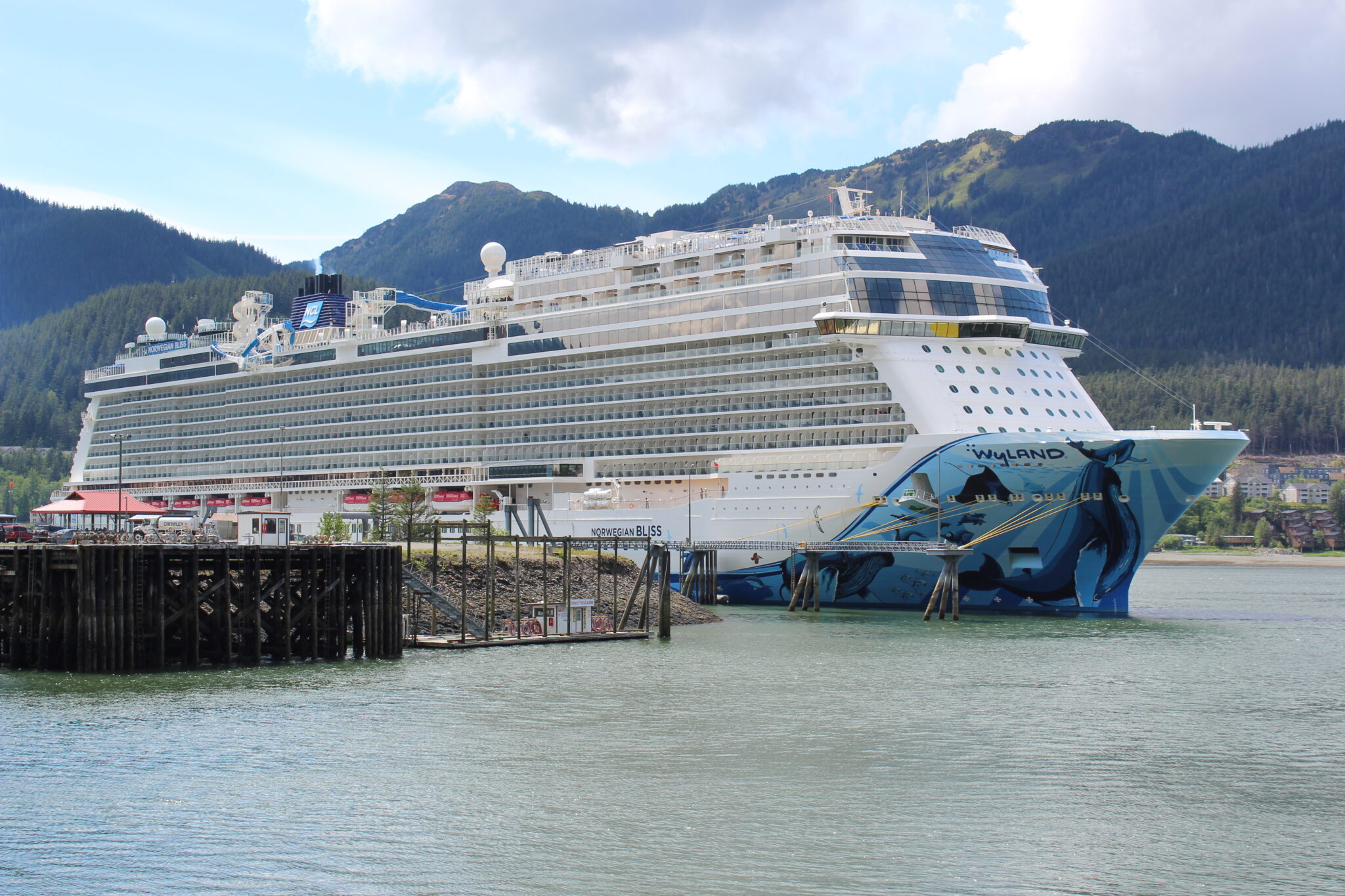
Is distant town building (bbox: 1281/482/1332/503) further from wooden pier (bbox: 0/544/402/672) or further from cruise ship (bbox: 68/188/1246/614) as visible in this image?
wooden pier (bbox: 0/544/402/672)

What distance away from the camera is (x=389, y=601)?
Result: 36.4 m

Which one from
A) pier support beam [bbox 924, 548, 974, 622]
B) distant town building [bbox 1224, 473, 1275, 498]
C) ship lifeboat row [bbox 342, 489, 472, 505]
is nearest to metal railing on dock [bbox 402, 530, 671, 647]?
pier support beam [bbox 924, 548, 974, 622]

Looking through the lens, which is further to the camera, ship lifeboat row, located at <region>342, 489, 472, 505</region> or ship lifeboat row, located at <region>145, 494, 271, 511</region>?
ship lifeboat row, located at <region>145, 494, 271, 511</region>

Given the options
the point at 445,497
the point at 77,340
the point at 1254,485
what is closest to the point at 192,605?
the point at 445,497

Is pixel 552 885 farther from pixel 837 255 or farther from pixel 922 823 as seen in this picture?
pixel 837 255

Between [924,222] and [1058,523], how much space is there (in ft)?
50.5

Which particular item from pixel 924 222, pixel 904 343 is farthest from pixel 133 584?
pixel 924 222

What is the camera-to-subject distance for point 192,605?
33.0m

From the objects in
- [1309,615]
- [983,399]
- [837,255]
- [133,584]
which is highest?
[837,255]

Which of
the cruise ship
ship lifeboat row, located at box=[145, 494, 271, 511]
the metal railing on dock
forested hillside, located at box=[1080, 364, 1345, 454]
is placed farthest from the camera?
forested hillside, located at box=[1080, 364, 1345, 454]

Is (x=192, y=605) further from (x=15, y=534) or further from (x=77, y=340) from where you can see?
(x=77, y=340)

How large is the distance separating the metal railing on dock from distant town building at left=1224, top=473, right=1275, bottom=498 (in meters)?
134

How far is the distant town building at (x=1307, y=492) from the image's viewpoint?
514 feet

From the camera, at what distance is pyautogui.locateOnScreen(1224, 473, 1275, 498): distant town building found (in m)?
166
